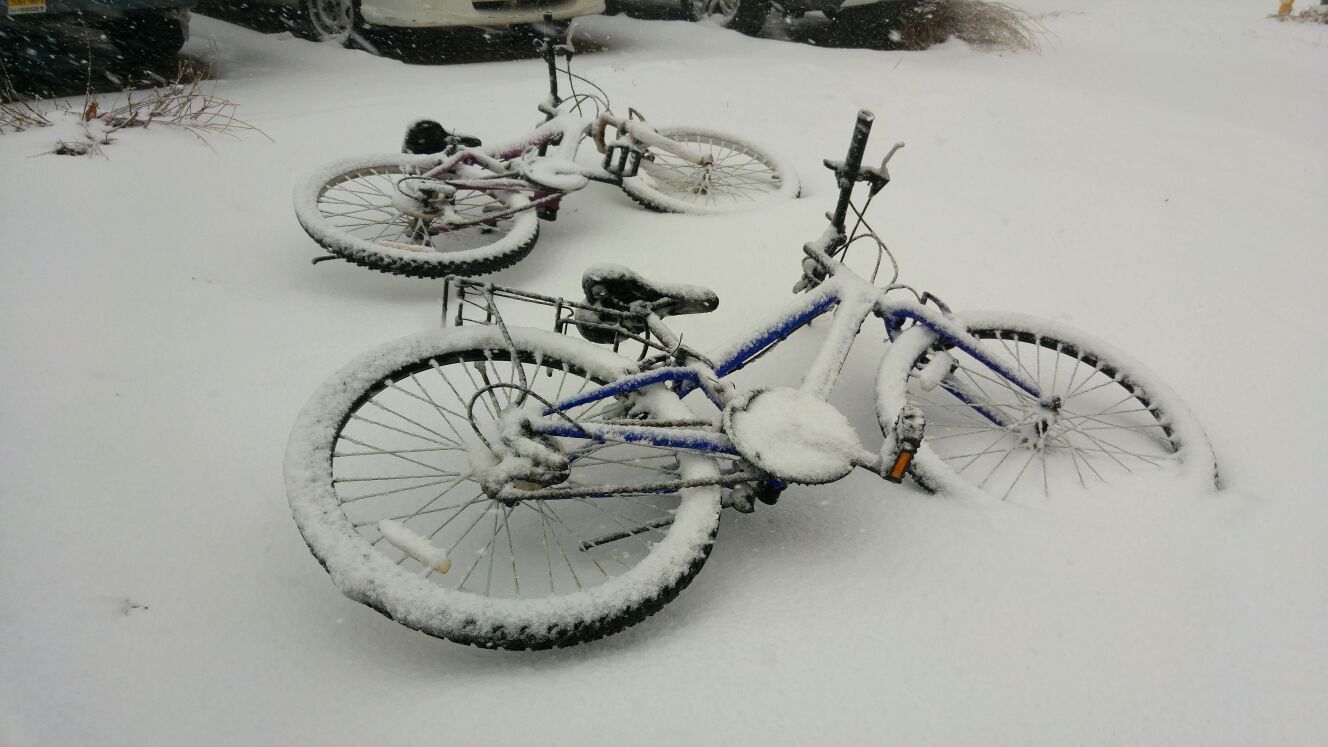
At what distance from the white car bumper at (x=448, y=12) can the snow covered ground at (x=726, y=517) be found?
1.03m

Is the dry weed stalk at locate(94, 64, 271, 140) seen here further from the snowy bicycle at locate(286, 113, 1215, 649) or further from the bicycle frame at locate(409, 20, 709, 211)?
the snowy bicycle at locate(286, 113, 1215, 649)

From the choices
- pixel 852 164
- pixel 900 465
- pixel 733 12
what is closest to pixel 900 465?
pixel 900 465

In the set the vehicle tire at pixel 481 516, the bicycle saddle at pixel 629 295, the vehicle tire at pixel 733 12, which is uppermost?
the vehicle tire at pixel 733 12

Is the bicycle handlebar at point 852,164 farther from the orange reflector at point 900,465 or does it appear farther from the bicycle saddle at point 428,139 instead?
the bicycle saddle at point 428,139

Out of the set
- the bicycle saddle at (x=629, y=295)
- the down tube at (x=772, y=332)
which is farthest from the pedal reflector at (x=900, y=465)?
the bicycle saddle at (x=629, y=295)

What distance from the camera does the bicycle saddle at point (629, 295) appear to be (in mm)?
2016

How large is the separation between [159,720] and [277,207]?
2.68 meters

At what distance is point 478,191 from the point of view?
3.35m

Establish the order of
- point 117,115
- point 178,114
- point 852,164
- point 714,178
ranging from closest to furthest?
point 852,164 < point 117,115 < point 178,114 < point 714,178

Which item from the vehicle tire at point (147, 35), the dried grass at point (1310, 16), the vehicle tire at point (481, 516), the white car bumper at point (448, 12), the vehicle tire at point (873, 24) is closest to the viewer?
the vehicle tire at point (481, 516)

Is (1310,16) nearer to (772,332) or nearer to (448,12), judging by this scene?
(448,12)

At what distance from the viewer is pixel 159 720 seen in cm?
147

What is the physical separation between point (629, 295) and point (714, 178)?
2370mm

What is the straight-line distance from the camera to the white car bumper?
17.0 ft
